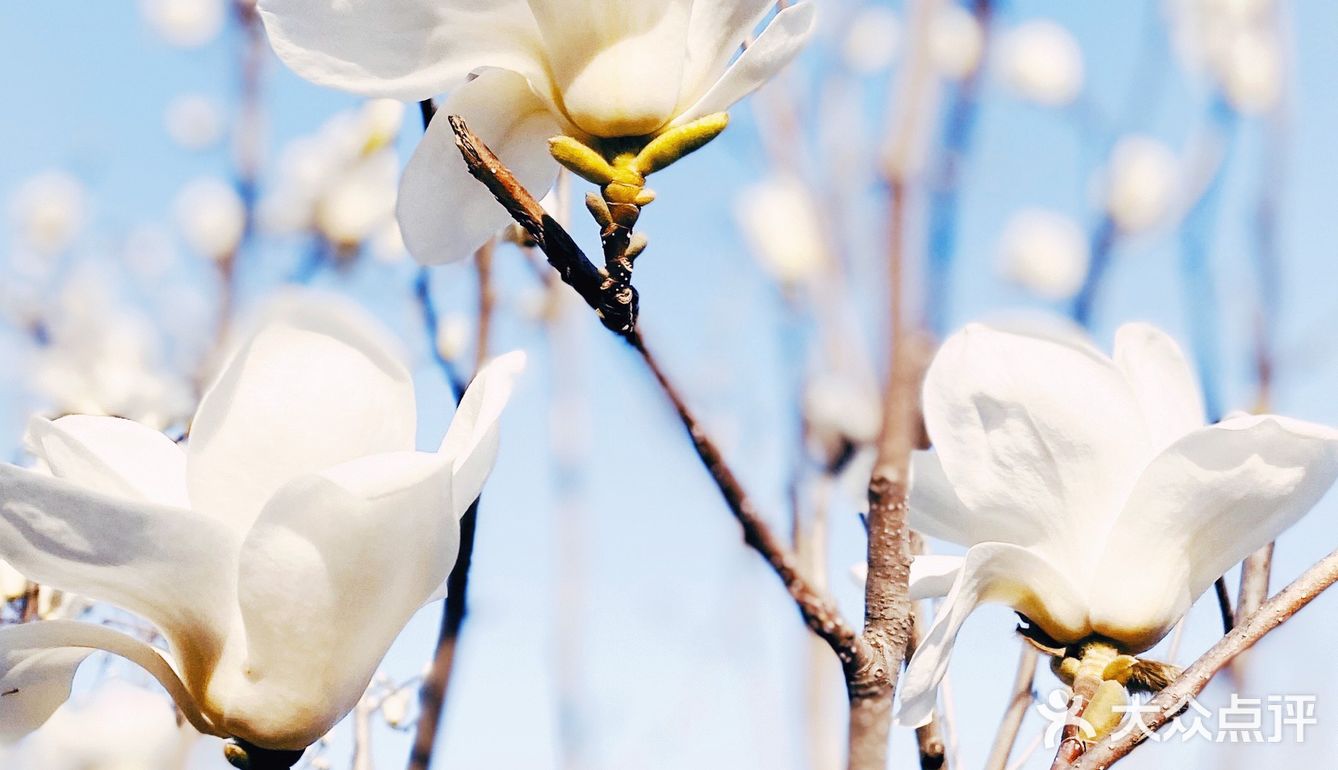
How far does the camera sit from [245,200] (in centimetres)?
→ 160

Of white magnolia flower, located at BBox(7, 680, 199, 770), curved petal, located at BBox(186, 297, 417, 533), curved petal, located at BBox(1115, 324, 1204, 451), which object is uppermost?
curved petal, located at BBox(1115, 324, 1204, 451)

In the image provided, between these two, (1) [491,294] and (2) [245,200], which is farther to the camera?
(2) [245,200]

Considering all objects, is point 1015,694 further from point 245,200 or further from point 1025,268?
point 1025,268

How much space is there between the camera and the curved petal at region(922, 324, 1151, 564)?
0.54 meters

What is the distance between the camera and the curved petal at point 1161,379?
575 mm

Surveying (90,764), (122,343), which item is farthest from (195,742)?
(122,343)

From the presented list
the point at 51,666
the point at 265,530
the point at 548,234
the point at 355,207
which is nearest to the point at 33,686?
the point at 51,666

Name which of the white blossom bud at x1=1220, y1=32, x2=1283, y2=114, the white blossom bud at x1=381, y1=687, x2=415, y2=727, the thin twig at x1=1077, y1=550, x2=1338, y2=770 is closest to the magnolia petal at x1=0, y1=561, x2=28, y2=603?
the white blossom bud at x1=381, y1=687, x2=415, y2=727

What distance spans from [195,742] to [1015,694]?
0.50 meters

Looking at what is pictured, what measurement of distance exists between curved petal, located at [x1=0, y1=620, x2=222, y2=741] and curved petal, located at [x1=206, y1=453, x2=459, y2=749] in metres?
0.02

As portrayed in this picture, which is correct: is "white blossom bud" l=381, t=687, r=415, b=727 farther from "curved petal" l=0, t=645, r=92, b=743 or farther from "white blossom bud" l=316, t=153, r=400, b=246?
"white blossom bud" l=316, t=153, r=400, b=246

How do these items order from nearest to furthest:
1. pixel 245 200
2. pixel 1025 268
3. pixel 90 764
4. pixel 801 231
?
pixel 90 764 < pixel 801 231 < pixel 245 200 < pixel 1025 268

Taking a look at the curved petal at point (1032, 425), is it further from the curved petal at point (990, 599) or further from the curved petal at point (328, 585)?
the curved petal at point (328, 585)

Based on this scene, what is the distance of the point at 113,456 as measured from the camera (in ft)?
1.49
